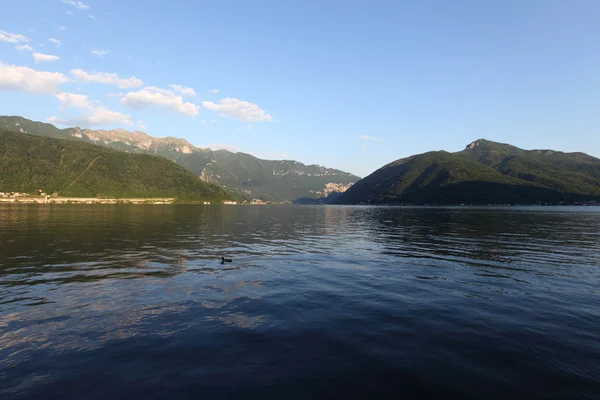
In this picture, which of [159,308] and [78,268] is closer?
[159,308]

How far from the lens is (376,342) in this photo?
1459cm

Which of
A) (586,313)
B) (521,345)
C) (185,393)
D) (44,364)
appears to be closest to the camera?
(185,393)

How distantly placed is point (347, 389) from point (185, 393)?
5789 mm

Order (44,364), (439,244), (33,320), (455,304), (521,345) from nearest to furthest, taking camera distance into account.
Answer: (44,364), (521,345), (33,320), (455,304), (439,244)

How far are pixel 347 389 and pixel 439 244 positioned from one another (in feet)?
145

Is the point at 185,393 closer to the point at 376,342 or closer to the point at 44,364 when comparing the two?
the point at 44,364

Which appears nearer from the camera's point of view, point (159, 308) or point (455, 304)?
point (159, 308)

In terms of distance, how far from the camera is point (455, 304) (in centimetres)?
2031

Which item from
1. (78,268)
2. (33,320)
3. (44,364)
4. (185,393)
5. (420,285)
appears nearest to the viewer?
(185,393)

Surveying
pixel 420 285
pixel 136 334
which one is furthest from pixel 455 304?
pixel 136 334

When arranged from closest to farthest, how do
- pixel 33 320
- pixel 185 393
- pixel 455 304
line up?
pixel 185 393, pixel 33 320, pixel 455 304

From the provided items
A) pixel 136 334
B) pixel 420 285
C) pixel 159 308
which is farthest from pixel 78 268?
pixel 420 285

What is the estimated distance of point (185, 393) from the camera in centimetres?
1042

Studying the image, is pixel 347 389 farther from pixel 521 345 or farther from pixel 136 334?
pixel 136 334
